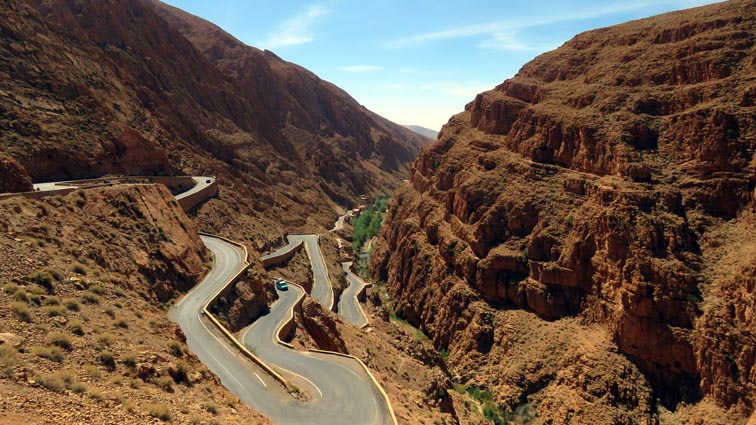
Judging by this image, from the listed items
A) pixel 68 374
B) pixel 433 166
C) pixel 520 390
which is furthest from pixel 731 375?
pixel 433 166

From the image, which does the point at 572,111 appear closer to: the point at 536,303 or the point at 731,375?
the point at 536,303

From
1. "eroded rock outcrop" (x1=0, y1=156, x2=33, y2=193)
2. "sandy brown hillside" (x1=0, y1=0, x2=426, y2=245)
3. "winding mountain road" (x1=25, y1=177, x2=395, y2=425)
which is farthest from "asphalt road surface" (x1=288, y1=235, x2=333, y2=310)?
"eroded rock outcrop" (x1=0, y1=156, x2=33, y2=193)

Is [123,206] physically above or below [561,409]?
above

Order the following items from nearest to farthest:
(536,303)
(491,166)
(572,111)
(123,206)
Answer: (123,206), (536,303), (572,111), (491,166)

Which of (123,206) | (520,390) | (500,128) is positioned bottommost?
(520,390)

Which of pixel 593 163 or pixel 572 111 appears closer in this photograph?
pixel 593 163

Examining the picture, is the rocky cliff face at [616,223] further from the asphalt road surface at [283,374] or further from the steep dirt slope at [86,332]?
the steep dirt slope at [86,332]

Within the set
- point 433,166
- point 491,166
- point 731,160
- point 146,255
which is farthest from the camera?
point 433,166
